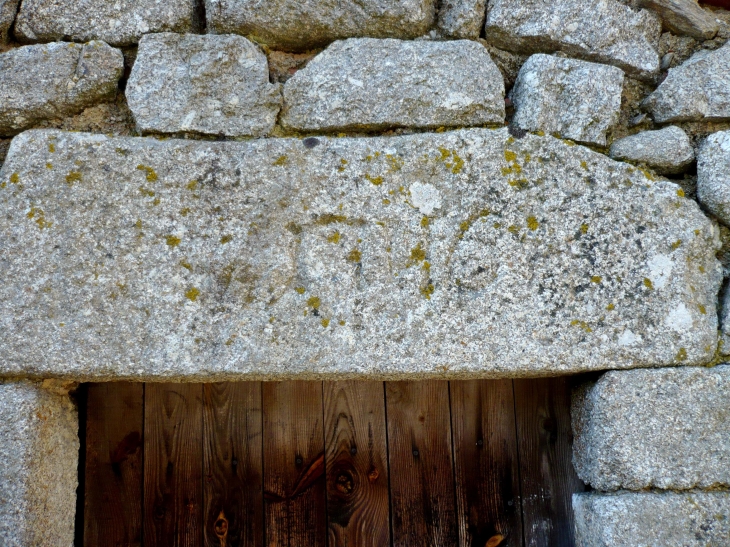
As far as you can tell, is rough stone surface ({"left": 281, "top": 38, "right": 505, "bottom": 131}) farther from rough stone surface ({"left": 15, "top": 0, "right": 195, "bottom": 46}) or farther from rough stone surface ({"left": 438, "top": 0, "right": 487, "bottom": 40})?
rough stone surface ({"left": 15, "top": 0, "right": 195, "bottom": 46})

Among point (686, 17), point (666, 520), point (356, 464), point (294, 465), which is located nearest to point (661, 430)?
point (666, 520)

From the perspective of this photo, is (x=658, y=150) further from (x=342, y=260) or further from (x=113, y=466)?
(x=113, y=466)

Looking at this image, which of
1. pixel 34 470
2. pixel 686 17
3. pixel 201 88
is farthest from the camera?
pixel 686 17

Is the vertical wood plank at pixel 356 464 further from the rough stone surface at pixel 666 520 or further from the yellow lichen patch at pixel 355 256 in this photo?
the rough stone surface at pixel 666 520

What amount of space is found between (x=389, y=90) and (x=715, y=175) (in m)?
0.71

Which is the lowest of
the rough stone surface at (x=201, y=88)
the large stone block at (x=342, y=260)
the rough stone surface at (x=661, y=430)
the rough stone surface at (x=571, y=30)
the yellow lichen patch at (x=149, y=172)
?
the rough stone surface at (x=661, y=430)

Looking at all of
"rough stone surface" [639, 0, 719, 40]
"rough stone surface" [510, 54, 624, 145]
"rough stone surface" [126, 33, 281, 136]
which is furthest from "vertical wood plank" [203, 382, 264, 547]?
"rough stone surface" [639, 0, 719, 40]

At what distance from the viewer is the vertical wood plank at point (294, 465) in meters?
1.51

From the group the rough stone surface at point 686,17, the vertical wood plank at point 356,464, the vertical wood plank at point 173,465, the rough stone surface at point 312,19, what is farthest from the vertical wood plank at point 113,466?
the rough stone surface at point 686,17

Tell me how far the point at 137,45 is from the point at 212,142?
0.97 feet

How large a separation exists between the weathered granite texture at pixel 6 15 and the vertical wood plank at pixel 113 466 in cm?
80

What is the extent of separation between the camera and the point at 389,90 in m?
1.39

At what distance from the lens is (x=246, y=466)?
1.53 m

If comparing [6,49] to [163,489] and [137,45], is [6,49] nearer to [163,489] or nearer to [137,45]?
[137,45]
